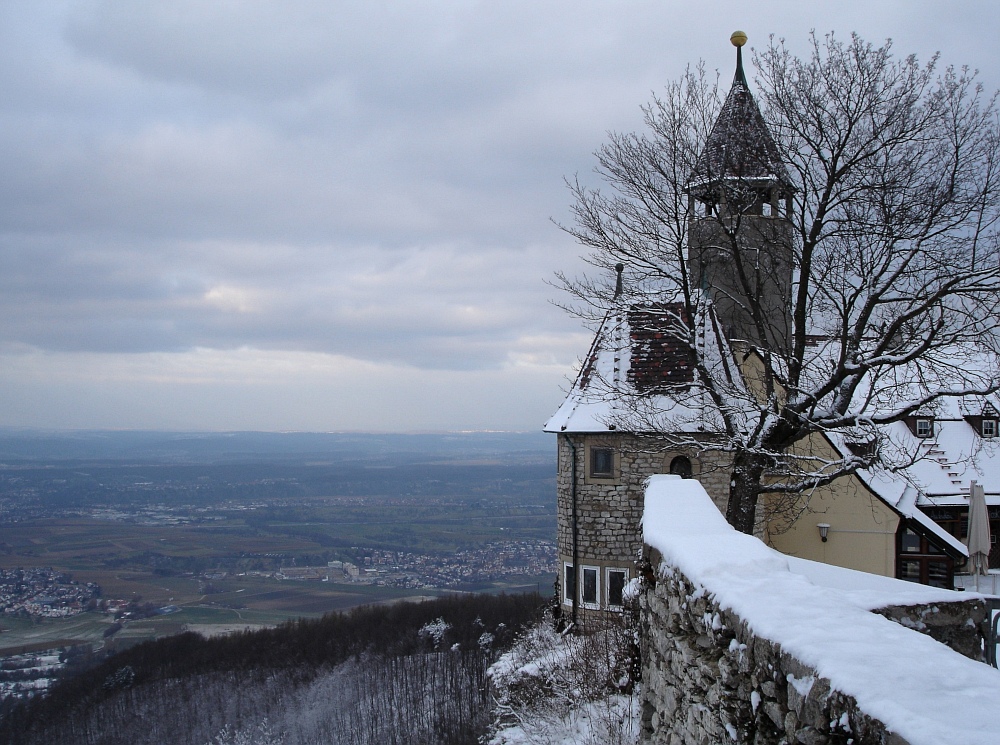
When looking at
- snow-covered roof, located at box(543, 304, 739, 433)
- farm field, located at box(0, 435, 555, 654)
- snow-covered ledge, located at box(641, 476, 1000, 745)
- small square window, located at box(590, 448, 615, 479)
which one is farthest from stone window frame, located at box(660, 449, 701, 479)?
farm field, located at box(0, 435, 555, 654)

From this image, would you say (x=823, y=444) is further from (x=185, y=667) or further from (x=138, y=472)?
(x=138, y=472)

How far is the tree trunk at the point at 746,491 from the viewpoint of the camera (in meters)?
11.8

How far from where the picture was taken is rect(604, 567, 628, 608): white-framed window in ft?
55.3

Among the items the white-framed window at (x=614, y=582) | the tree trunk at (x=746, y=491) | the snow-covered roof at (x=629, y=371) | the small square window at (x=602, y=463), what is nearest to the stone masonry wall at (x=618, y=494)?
the small square window at (x=602, y=463)

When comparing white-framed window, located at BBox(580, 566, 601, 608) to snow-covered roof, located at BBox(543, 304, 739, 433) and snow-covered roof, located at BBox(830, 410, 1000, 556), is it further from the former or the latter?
snow-covered roof, located at BBox(830, 410, 1000, 556)

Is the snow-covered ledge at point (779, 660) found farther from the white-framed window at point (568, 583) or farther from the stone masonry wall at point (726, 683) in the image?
the white-framed window at point (568, 583)

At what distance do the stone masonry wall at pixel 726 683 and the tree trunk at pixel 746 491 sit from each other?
574 cm

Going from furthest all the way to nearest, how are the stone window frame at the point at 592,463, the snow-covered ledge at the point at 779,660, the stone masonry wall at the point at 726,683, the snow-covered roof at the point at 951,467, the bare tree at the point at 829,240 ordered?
the snow-covered roof at the point at 951,467 < the stone window frame at the point at 592,463 < the bare tree at the point at 829,240 < the stone masonry wall at the point at 726,683 < the snow-covered ledge at the point at 779,660

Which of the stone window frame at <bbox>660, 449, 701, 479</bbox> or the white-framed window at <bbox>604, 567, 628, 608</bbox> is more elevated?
the stone window frame at <bbox>660, 449, 701, 479</bbox>

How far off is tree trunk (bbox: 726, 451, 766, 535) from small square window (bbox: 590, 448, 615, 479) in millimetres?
5234

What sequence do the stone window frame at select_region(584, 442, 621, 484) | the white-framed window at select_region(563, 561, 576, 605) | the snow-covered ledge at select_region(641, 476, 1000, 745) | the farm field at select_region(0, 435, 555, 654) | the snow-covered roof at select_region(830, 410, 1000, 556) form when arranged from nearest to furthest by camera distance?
1. the snow-covered ledge at select_region(641, 476, 1000, 745)
2. the stone window frame at select_region(584, 442, 621, 484)
3. the white-framed window at select_region(563, 561, 576, 605)
4. the snow-covered roof at select_region(830, 410, 1000, 556)
5. the farm field at select_region(0, 435, 555, 654)

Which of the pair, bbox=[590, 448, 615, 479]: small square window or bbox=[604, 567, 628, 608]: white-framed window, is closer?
bbox=[604, 567, 628, 608]: white-framed window

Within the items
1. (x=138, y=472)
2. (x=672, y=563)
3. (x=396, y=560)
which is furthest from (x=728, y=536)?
(x=138, y=472)

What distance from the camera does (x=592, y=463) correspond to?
17281mm
